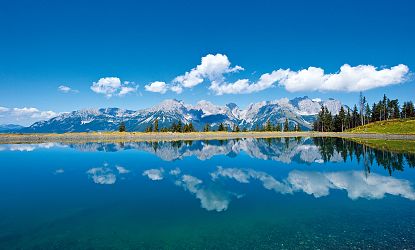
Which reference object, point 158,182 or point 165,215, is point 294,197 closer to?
point 165,215

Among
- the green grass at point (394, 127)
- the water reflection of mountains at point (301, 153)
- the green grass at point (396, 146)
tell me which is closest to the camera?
the water reflection of mountains at point (301, 153)

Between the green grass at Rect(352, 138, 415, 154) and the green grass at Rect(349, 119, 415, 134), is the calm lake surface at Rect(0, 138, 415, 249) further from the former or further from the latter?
the green grass at Rect(349, 119, 415, 134)

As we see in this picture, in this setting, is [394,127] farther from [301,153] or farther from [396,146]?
[301,153]

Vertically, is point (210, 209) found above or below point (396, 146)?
below

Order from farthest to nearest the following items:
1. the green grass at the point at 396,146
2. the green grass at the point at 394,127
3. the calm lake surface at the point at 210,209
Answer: the green grass at the point at 394,127, the green grass at the point at 396,146, the calm lake surface at the point at 210,209


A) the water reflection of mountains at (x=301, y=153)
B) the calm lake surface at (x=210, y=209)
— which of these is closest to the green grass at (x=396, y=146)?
the water reflection of mountains at (x=301, y=153)

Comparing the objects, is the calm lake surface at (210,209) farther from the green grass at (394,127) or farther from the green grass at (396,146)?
the green grass at (394,127)

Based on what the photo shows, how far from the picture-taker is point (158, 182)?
3516cm

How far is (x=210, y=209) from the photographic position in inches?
914

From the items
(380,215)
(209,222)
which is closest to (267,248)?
(209,222)

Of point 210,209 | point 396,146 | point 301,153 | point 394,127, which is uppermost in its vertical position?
point 394,127

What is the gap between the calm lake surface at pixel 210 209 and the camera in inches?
655

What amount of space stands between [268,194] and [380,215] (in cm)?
990

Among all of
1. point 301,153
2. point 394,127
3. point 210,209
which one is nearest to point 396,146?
point 301,153
